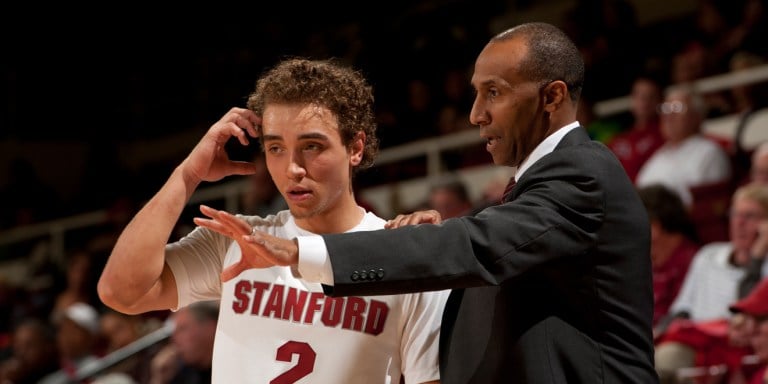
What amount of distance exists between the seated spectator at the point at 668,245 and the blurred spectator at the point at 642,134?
152 cm

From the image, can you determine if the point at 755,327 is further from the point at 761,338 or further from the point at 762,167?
the point at 762,167

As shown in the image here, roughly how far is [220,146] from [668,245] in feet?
11.0

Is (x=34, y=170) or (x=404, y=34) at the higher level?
(x=404, y=34)

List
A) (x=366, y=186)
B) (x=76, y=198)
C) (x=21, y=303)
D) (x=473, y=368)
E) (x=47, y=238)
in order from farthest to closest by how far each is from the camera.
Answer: (x=76, y=198)
(x=47, y=238)
(x=21, y=303)
(x=366, y=186)
(x=473, y=368)

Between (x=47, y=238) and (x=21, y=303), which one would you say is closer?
(x=21, y=303)

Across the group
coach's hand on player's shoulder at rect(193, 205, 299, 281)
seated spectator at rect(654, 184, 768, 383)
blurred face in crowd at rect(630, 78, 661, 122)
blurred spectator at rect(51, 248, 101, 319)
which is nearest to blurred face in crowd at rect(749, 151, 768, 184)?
seated spectator at rect(654, 184, 768, 383)

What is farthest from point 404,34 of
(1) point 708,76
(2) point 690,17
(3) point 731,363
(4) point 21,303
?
(3) point 731,363

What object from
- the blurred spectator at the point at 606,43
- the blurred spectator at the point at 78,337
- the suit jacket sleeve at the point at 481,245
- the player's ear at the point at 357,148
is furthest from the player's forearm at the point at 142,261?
the blurred spectator at the point at 606,43

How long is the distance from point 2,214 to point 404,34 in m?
5.23

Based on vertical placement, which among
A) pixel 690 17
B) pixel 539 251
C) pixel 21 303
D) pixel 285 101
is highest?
pixel 690 17

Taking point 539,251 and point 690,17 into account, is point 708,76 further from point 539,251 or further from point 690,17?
point 539,251

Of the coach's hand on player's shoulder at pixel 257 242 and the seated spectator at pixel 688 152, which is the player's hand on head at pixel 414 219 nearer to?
the coach's hand on player's shoulder at pixel 257 242

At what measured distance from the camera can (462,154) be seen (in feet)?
30.3

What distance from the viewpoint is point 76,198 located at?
45.1 feet
